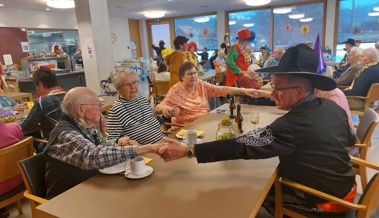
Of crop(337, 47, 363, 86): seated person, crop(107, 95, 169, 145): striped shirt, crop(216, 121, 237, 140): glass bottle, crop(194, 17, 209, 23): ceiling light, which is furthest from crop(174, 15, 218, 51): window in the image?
crop(216, 121, 237, 140): glass bottle

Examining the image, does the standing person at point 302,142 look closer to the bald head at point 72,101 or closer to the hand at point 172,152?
the hand at point 172,152

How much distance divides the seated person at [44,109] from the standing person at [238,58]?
2708 mm

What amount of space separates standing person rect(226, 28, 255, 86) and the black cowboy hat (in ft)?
9.54

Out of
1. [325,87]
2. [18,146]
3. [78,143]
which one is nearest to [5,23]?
[18,146]

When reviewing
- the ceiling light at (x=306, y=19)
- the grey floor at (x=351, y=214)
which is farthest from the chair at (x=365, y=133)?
the ceiling light at (x=306, y=19)

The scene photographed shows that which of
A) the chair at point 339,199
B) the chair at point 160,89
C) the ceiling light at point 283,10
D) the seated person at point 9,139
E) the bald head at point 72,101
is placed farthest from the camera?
the ceiling light at point 283,10

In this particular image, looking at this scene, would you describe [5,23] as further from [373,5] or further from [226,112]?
[373,5]

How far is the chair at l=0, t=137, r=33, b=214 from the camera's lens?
1835 millimetres

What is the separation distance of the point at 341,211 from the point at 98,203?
1270mm

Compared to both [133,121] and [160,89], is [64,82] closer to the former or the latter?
[160,89]

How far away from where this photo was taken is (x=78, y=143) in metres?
1.39

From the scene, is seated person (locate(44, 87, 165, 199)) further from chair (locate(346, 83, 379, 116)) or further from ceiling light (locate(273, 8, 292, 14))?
ceiling light (locate(273, 8, 292, 14))

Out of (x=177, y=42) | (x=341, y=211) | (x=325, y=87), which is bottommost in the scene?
(x=341, y=211)

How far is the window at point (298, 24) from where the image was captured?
955cm
